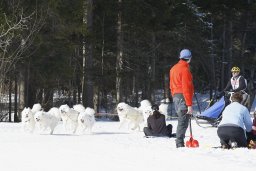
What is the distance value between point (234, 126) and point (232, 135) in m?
0.15

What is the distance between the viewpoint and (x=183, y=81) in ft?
30.2

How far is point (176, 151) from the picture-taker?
344 inches

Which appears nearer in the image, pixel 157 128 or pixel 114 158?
pixel 114 158

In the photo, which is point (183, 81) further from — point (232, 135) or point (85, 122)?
point (85, 122)

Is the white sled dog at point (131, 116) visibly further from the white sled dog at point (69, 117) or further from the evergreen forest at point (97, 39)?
the evergreen forest at point (97, 39)

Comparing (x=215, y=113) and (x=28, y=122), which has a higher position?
(x=215, y=113)

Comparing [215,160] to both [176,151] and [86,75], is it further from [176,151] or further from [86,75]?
[86,75]

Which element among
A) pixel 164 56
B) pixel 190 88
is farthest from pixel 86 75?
pixel 190 88

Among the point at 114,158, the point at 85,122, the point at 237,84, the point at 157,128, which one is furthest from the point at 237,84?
the point at 114,158

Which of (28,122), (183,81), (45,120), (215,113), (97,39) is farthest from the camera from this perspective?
(97,39)

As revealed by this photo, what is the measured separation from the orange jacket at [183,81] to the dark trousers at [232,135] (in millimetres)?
703

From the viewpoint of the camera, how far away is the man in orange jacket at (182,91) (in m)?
9.20

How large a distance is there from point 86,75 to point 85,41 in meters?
1.46

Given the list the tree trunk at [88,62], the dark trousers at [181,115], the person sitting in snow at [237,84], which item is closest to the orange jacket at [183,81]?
the dark trousers at [181,115]
